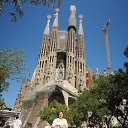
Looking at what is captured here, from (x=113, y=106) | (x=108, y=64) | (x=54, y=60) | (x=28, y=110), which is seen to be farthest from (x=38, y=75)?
(x=113, y=106)

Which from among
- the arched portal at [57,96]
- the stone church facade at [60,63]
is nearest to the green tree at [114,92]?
the arched portal at [57,96]

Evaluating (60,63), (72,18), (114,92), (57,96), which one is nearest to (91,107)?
(114,92)

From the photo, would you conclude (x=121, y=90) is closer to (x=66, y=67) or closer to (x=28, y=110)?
(x=28, y=110)

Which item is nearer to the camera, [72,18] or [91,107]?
[91,107]

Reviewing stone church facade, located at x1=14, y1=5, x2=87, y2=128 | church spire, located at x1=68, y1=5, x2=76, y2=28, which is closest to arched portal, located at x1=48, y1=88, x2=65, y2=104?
stone church facade, located at x1=14, y1=5, x2=87, y2=128

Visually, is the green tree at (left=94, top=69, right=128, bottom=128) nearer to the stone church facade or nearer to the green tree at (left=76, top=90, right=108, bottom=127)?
the green tree at (left=76, top=90, right=108, bottom=127)

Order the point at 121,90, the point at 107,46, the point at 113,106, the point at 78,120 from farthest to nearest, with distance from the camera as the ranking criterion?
the point at 107,46 < the point at 78,120 < the point at 113,106 < the point at 121,90

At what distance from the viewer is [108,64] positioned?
79188 millimetres

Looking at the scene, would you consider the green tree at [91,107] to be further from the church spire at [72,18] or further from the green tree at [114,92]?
the church spire at [72,18]

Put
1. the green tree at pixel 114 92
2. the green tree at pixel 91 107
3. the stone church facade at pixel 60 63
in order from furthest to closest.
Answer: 1. the stone church facade at pixel 60 63
2. the green tree at pixel 91 107
3. the green tree at pixel 114 92

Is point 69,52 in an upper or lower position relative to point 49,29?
lower

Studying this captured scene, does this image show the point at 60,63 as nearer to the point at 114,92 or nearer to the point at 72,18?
the point at 72,18

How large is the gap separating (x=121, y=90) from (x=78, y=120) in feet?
28.7

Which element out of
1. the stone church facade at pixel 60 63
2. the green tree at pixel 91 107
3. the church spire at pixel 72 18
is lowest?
the green tree at pixel 91 107
